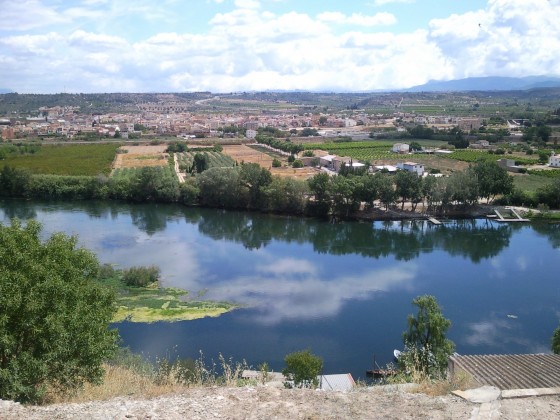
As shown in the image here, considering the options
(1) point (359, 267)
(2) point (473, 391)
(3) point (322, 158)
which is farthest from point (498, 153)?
(2) point (473, 391)

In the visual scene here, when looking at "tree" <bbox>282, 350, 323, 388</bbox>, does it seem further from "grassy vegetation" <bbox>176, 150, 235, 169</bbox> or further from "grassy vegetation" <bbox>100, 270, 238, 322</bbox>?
"grassy vegetation" <bbox>176, 150, 235, 169</bbox>

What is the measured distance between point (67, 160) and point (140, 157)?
14.0ft

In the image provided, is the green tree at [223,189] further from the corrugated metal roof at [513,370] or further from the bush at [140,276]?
the corrugated metal roof at [513,370]

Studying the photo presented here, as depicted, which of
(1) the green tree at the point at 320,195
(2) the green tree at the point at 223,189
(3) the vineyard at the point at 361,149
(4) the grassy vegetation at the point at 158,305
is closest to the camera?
(4) the grassy vegetation at the point at 158,305

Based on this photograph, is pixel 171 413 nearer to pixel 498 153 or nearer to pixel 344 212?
pixel 344 212

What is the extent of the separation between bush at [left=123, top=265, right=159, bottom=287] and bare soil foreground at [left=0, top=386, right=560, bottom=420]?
8.60 m

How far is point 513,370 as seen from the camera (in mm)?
4793

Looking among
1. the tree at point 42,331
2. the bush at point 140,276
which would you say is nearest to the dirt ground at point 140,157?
the bush at point 140,276

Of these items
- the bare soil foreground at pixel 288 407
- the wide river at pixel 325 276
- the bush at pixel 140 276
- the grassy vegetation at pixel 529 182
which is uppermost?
the bare soil foreground at pixel 288 407

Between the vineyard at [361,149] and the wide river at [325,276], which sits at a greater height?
the vineyard at [361,149]

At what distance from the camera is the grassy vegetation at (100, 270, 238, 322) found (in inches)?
405

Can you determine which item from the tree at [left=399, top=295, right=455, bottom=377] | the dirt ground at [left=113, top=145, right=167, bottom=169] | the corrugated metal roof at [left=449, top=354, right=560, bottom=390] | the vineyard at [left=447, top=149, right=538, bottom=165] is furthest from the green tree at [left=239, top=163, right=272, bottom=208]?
the corrugated metal roof at [left=449, top=354, right=560, bottom=390]

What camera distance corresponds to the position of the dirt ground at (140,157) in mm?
28844

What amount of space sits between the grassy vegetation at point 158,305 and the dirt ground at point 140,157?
1749 cm
